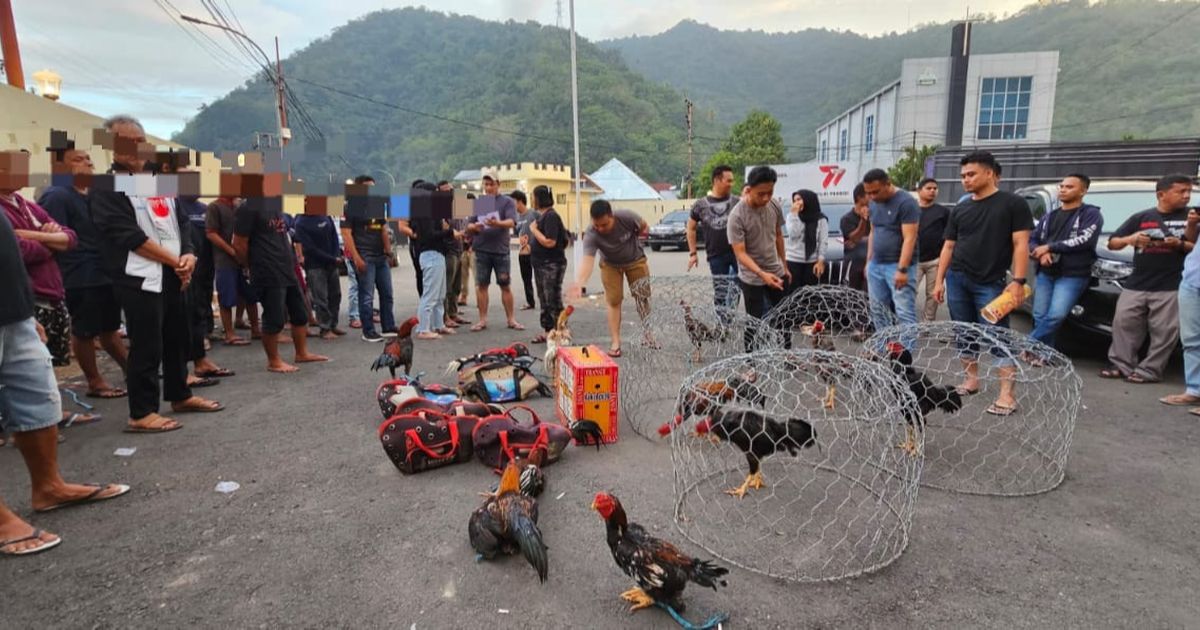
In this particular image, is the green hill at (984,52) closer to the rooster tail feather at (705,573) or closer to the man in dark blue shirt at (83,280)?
the rooster tail feather at (705,573)

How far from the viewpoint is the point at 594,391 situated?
12.5 feet

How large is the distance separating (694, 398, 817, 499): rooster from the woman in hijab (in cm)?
353

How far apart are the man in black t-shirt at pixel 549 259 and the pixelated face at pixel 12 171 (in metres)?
4.11

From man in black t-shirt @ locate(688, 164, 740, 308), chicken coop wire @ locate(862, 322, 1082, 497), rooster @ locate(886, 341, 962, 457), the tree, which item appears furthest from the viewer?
the tree

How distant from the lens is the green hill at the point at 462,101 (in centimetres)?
4722

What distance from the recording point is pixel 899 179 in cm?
3794

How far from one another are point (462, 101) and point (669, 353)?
207 ft

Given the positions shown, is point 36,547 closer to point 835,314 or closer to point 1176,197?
point 835,314

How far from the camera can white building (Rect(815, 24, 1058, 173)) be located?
3922 cm

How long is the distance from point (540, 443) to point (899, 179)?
Answer: 41047 millimetres

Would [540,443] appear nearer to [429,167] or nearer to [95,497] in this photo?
[95,497]

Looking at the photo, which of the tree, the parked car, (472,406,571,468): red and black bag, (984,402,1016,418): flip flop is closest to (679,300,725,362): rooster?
(984,402,1016,418): flip flop

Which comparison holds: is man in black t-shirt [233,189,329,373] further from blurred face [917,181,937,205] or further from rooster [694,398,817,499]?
blurred face [917,181,937,205]

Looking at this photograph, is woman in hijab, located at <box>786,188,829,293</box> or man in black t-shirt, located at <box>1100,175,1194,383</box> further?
woman in hijab, located at <box>786,188,829,293</box>
